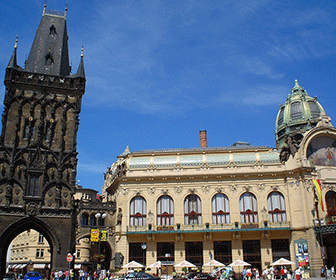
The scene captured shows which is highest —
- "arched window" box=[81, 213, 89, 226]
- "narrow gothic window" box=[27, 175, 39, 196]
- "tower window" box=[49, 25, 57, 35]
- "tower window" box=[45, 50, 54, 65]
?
Answer: "tower window" box=[49, 25, 57, 35]

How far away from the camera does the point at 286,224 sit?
48875mm

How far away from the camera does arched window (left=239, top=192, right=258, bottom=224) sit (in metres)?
49.9

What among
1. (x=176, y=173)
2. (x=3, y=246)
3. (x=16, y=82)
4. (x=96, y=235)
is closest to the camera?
(x=96, y=235)

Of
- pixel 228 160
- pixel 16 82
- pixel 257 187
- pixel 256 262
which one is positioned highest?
pixel 16 82

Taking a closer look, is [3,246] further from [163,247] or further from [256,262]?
[256,262]

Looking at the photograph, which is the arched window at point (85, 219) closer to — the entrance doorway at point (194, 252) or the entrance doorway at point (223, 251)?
the entrance doorway at point (194, 252)

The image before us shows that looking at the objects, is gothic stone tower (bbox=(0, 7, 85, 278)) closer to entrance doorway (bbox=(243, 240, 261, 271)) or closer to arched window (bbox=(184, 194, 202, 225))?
arched window (bbox=(184, 194, 202, 225))

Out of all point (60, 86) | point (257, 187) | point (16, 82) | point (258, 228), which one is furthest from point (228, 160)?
point (16, 82)

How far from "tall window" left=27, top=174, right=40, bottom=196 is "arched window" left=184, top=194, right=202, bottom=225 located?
19811 millimetres

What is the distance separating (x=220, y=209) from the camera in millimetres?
50406

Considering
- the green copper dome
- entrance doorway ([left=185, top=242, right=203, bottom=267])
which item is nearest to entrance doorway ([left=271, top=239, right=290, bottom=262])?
entrance doorway ([left=185, top=242, right=203, bottom=267])

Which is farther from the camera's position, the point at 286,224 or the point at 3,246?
the point at 286,224

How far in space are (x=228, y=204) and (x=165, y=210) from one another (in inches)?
346

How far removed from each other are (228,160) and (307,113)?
794 inches
